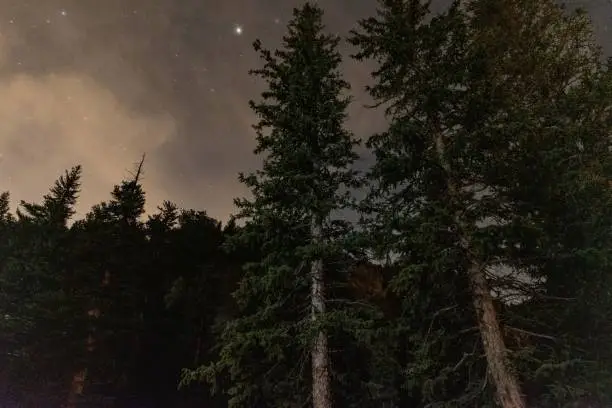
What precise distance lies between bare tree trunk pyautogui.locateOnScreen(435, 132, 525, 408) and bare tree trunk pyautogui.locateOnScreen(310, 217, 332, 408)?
13.0 feet

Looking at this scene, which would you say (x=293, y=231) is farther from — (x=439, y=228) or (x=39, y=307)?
(x=39, y=307)

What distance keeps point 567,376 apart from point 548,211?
453 centimetres

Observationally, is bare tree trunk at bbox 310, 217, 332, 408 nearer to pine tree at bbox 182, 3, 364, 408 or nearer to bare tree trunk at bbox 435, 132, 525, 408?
pine tree at bbox 182, 3, 364, 408

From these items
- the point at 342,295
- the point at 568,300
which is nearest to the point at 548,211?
the point at 568,300

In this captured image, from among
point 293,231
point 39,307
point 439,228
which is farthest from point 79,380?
point 439,228

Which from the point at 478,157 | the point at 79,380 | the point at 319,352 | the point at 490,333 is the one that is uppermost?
the point at 478,157

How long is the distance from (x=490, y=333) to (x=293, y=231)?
6.28 meters

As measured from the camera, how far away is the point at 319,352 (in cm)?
1157

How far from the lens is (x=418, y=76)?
13.7m

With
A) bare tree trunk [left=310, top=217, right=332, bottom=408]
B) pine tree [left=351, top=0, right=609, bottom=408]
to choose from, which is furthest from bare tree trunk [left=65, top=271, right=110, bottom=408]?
pine tree [left=351, top=0, right=609, bottom=408]

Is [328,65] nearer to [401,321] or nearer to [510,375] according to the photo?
[401,321]

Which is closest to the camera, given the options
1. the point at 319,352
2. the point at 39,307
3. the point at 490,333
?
the point at 490,333

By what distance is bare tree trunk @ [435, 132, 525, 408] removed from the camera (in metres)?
9.52

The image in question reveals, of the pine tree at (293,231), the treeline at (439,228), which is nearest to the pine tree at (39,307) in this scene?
the treeline at (439,228)
